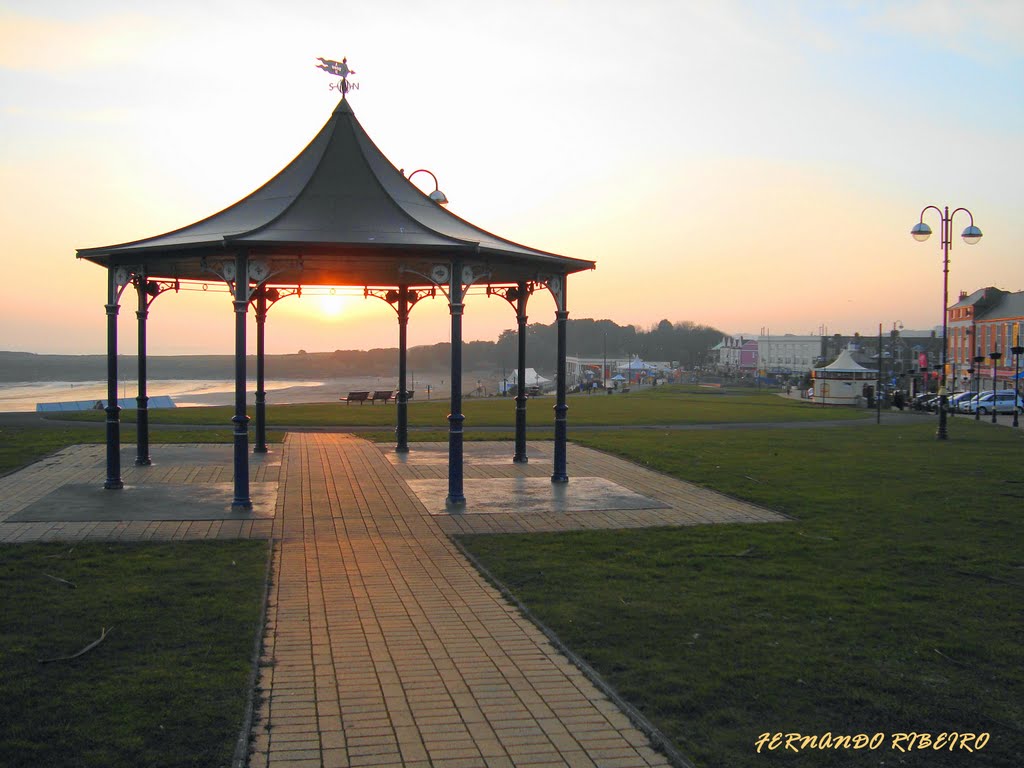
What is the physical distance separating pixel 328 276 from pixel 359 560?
10.3 m

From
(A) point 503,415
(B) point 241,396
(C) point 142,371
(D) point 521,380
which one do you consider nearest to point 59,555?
(B) point 241,396

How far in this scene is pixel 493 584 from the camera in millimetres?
9352

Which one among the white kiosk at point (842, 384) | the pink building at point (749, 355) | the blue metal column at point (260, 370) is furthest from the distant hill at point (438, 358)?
the blue metal column at point (260, 370)

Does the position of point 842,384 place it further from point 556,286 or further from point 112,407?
point 112,407

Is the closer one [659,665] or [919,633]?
[659,665]

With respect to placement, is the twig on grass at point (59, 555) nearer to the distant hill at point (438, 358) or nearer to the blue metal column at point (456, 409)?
the blue metal column at point (456, 409)

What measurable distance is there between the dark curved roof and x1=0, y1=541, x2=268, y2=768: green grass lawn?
5.20m

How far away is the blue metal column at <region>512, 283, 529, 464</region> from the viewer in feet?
57.5

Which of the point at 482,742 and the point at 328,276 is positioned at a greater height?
the point at 328,276

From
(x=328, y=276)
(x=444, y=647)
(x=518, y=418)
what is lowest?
(x=444, y=647)

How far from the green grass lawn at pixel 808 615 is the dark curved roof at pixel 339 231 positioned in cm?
500

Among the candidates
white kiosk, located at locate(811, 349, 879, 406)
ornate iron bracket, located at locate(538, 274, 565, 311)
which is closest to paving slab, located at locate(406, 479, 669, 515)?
ornate iron bracket, located at locate(538, 274, 565, 311)

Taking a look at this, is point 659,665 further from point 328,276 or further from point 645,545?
point 328,276

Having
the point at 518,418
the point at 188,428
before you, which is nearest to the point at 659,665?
the point at 518,418
